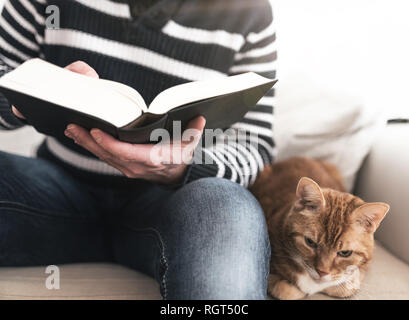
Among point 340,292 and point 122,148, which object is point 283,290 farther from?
point 122,148

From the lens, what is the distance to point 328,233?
0.85 metres

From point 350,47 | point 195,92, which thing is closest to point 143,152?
point 195,92

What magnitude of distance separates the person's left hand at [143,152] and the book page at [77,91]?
0.16ft

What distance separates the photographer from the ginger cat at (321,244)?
819mm

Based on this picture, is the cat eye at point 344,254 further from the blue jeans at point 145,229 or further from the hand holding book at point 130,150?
the hand holding book at point 130,150

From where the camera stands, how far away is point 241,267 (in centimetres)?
59

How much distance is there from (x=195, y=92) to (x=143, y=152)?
5.6 inches

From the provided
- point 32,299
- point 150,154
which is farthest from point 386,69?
point 32,299

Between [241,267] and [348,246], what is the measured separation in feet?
1.16

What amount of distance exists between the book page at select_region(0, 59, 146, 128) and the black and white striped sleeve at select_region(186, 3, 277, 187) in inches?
11.1

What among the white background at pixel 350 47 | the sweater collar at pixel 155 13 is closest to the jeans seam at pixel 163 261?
the sweater collar at pixel 155 13

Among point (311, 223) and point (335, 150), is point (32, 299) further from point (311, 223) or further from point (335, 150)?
point (335, 150)

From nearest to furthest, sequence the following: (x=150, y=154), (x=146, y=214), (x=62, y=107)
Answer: (x=62, y=107), (x=150, y=154), (x=146, y=214)

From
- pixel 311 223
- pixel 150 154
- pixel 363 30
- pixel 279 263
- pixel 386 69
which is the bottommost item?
pixel 279 263
